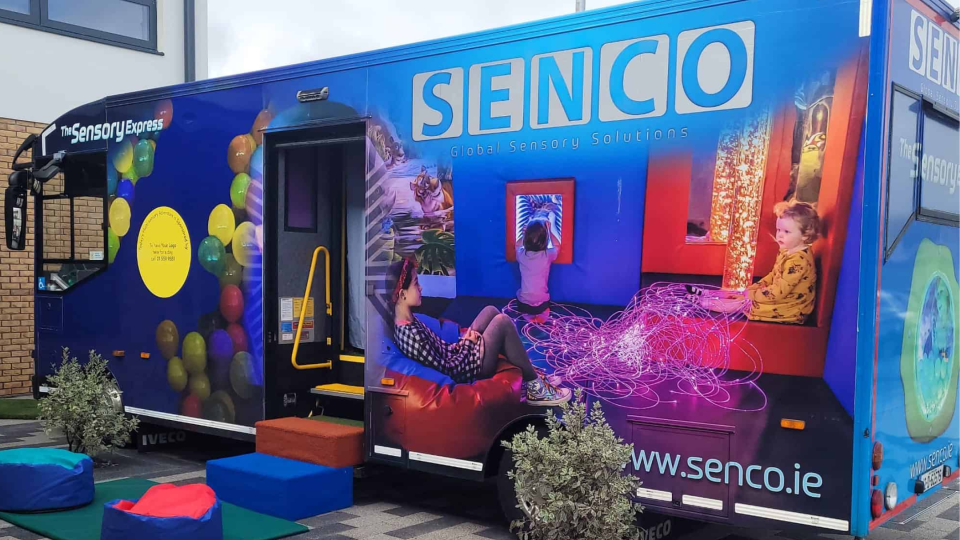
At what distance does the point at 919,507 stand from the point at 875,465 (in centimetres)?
245

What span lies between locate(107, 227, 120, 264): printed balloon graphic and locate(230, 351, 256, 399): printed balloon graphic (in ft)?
5.55

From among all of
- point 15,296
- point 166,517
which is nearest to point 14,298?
point 15,296

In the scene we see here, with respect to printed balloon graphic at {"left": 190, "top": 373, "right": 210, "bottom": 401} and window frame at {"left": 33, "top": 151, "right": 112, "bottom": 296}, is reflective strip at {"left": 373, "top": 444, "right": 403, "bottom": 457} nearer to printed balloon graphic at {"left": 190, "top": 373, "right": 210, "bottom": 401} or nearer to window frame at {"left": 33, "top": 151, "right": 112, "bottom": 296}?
printed balloon graphic at {"left": 190, "top": 373, "right": 210, "bottom": 401}

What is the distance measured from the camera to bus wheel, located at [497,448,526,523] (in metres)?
5.07

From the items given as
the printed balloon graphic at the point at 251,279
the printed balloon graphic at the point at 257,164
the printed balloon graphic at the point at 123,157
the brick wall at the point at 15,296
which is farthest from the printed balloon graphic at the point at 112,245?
the brick wall at the point at 15,296

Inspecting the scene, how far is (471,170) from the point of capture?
16.9 ft

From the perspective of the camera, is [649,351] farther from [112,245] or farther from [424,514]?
[112,245]

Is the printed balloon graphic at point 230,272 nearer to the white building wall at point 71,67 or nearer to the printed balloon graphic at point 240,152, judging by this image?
the printed balloon graphic at point 240,152

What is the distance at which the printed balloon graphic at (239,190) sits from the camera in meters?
6.36

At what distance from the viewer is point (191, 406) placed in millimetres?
6820

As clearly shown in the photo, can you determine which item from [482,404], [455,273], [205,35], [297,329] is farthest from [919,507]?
[205,35]

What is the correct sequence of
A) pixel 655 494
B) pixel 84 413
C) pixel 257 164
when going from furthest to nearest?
pixel 84 413, pixel 257 164, pixel 655 494

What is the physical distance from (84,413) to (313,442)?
89.7 inches

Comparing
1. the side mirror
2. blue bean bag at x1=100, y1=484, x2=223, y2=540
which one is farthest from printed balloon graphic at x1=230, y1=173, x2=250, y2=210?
the side mirror
